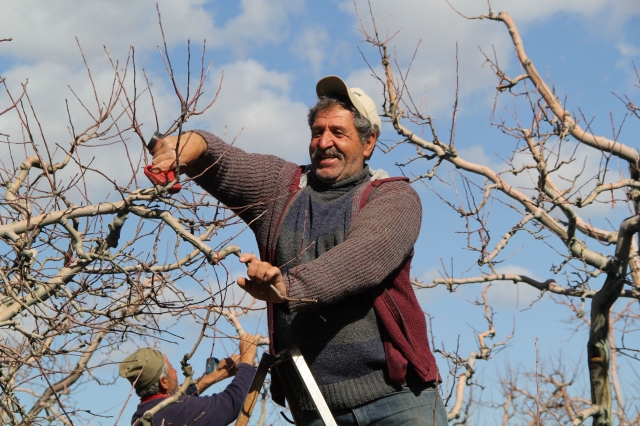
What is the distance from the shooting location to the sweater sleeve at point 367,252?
2459 millimetres

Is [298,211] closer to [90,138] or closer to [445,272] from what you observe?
[90,138]

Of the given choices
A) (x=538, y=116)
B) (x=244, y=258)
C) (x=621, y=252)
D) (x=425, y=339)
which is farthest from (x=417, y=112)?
(x=244, y=258)

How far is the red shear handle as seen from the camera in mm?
2705

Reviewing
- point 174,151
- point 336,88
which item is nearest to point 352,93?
point 336,88

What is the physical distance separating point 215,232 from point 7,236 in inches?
31.9

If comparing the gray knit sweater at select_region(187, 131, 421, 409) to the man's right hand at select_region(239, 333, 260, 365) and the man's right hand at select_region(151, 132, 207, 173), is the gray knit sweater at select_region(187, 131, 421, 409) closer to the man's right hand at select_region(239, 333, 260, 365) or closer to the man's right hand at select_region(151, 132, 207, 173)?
the man's right hand at select_region(151, 132, 207, 173)

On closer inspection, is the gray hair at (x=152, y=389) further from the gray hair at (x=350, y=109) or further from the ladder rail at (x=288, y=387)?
the gray hair at (x=350, y=109)

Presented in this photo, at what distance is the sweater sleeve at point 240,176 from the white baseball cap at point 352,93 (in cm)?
35

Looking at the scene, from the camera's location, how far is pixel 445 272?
9070mm

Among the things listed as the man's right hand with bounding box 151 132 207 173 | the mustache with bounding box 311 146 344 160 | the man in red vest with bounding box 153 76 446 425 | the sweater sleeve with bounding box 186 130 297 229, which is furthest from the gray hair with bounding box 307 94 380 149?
the man's right hand with bounding box 151 132 207 173

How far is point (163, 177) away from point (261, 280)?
2.24 feet

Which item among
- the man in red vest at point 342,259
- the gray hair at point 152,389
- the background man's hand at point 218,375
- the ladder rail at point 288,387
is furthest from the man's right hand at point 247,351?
the ladder rail at point 288,387

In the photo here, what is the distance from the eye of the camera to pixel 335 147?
3078mm

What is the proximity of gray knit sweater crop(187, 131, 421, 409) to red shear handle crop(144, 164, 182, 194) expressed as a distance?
123mm
